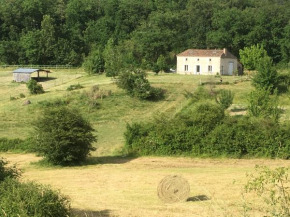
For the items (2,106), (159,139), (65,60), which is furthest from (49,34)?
(159,139)

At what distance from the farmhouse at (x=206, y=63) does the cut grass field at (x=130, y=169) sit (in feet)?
28.4

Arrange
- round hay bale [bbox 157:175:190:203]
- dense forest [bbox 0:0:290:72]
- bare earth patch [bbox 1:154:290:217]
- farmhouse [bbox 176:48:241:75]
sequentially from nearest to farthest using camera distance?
bare earth patch [bbox 1:154:290:217] < round hay bale [bbox 157:175:190:203] < farmhouse [bbox 176:48:241:75] < dense forest [bbox 0:0:290:72]

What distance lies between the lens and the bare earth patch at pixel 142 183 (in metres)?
15.6

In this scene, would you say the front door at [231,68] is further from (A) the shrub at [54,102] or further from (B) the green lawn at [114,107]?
(A) the shrub at [54,102]

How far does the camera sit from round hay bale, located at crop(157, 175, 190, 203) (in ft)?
55.1

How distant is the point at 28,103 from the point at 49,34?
41212 mm

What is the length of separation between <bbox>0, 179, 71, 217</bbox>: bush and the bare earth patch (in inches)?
140

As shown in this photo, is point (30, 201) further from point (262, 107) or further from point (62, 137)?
point (262, 107)

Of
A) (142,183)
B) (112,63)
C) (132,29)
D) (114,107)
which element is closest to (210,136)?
(142,183)

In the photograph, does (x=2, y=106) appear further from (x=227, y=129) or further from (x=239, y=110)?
(x=227, y=129)

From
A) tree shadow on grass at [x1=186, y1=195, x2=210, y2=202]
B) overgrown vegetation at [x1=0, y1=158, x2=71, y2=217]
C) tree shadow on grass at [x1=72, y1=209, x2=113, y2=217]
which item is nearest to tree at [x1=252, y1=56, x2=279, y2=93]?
tree shadow on grass at [x1=186, y1=195, x2=210, y2=202]

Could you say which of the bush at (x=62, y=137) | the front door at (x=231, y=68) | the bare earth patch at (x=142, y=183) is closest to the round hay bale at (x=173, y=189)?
the bare earth patch at (x=142, y=183)

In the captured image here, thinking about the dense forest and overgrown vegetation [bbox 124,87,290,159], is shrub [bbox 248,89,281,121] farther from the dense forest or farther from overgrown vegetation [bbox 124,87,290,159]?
the dense forest

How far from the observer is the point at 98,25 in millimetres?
87875
